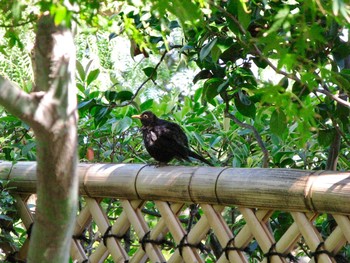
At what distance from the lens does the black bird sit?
9.45 feet

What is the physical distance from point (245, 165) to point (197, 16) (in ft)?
4.57

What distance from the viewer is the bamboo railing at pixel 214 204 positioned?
5.38ft

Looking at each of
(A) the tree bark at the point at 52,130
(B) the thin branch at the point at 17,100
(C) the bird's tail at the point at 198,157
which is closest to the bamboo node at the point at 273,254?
(A) the tree bark at the point at 52,130

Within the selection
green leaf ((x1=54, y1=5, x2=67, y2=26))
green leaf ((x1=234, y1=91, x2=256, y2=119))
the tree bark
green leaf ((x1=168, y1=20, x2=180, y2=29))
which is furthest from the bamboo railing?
green leaf ((x1=54, y1=5, x2=67, y2=26))

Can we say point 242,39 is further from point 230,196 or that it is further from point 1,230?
point 1,230

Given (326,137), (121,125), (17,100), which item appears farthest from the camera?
(121,125)

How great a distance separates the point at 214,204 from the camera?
74.2 inches

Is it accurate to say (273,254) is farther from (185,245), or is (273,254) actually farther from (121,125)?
(121,125)

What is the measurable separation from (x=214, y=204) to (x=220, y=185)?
2.8 inches

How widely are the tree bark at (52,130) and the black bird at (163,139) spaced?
1605mm

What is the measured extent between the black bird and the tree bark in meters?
1.60

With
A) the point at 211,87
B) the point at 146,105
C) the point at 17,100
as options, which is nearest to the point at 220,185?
the point at 211,87

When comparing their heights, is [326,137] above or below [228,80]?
below

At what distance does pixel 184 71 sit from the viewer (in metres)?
4.41
